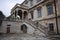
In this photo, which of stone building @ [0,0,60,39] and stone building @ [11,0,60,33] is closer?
stone building @ [0,0,60,39]

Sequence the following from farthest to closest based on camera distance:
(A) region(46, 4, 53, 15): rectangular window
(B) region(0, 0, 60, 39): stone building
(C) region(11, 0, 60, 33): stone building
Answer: (A) region(46, 4, 53, 15): rectangular window → (C) region(11, 0, 60, 33): stone building → (B) region(0, 0, 60, 39): stone building

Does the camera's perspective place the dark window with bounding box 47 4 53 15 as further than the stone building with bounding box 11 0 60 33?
Yes

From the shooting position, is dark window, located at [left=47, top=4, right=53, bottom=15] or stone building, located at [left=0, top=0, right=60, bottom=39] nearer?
stone building, located at [left=0, top=0, right=60, bottom=39]

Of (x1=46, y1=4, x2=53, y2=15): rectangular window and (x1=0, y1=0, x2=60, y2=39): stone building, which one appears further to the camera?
(x1=46, y1=4, x2=53, y2=15): rectangular window

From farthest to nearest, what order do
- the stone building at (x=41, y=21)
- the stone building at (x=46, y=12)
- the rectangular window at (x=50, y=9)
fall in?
the rectangular window at (x=50, y=9) < the stone building at (x=46, y=12) < the stone building at (x=41, y=21)

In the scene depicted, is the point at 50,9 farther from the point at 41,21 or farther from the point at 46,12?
the point at 41,21

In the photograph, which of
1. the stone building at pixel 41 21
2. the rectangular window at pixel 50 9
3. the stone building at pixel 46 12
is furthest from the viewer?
the rectangular window at pixel 50 9

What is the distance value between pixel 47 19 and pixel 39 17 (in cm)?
322

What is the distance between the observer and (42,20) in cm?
2442

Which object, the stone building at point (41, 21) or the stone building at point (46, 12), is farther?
the stone building at point (46, 12)

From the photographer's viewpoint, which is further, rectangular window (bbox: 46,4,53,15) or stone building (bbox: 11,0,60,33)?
rectangular window (bbox: 46,4,53,15)

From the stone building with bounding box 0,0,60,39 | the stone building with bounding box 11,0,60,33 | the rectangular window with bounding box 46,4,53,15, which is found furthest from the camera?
the rectangular window with bounding box 46,4,53,15

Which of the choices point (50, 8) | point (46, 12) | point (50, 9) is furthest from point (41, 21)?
point (50, 8)

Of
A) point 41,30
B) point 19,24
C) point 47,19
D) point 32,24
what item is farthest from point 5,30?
point 47,19
